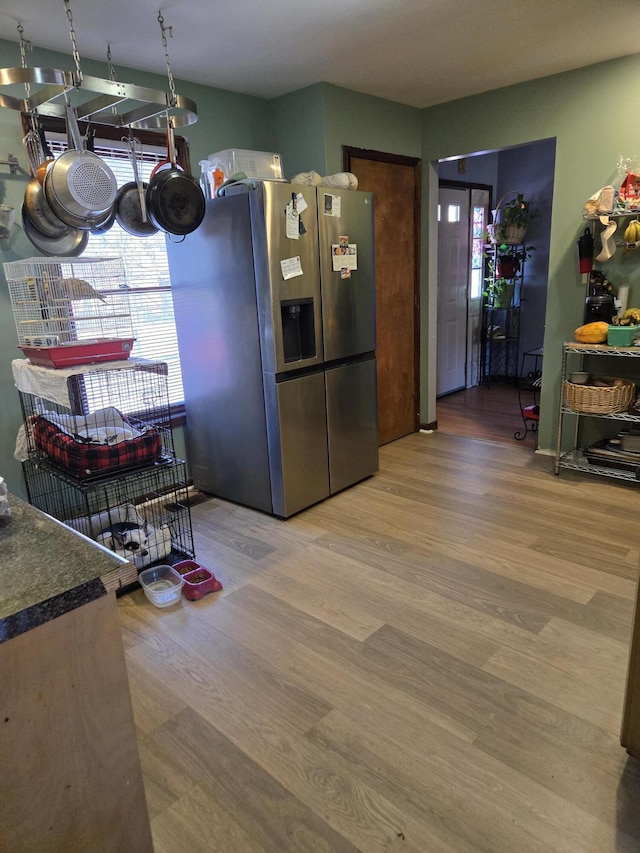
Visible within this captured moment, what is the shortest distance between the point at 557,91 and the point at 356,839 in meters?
4.12

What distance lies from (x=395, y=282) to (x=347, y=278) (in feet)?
3.75

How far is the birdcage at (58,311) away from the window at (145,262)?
534 millimetres

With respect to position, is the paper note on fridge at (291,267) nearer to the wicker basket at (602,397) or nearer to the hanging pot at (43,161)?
the hanging pot at (43,161)

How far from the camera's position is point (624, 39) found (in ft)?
9.84

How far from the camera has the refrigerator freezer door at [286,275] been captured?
284 centimetres

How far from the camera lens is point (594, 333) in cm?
340

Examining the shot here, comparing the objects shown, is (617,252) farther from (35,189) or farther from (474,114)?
(35,189)

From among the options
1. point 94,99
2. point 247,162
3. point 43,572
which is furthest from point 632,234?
point 43,572

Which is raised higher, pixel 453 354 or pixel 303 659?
pixel 453 354

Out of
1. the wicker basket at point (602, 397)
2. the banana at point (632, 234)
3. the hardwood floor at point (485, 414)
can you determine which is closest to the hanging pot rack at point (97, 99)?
the banana at point (632, 234)

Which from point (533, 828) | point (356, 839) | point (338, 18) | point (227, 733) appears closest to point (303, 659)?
point (227, 733)

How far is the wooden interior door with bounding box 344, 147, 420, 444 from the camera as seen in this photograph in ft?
13.4

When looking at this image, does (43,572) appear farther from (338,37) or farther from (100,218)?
(338,37)

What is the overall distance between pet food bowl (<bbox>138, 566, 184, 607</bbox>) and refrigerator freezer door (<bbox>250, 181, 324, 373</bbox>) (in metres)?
1.15
